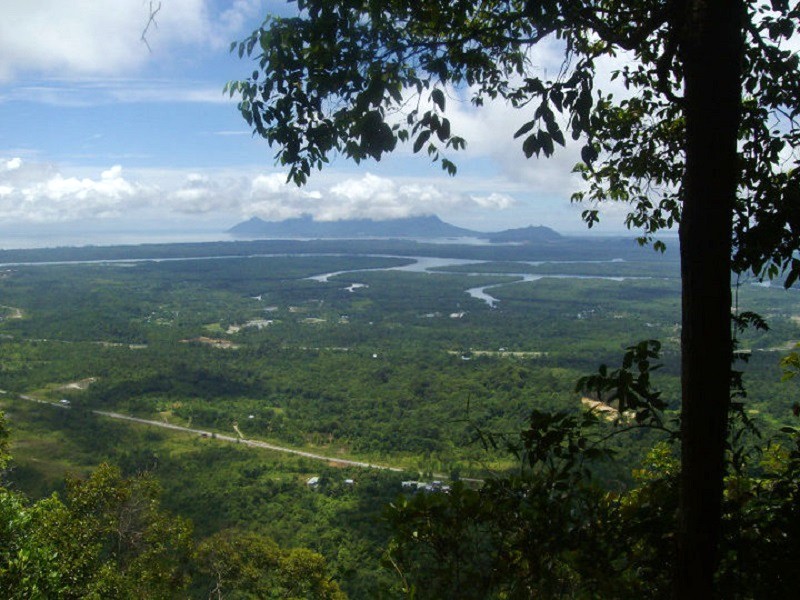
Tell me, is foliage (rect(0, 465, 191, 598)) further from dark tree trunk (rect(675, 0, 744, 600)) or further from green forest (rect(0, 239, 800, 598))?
dark tree trunk (rect(675, 0, 744, 600))

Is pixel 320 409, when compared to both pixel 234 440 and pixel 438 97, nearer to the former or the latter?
pixel 234 440

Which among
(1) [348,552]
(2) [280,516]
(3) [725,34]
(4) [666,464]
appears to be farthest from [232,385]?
(3) [725,34]

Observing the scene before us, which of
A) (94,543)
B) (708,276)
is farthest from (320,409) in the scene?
(708,276)

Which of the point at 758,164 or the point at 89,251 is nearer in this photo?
the point at 758,164

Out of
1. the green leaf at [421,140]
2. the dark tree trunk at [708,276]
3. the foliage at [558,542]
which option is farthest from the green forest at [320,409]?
the green leaf at [421,140]

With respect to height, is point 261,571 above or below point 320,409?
above

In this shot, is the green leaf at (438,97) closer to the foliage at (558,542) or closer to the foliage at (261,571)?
the foliage at (558,542)

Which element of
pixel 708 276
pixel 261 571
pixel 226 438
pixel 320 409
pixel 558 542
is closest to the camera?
pixel 708 276

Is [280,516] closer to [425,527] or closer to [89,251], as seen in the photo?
[425,527]
